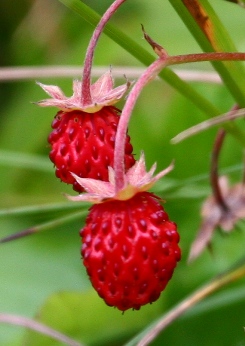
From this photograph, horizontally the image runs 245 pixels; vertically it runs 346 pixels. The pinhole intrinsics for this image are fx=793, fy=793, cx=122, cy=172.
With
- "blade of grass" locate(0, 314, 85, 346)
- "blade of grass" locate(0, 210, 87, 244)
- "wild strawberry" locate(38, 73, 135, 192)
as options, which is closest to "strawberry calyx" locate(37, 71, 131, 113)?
"wild strawberry" locate(38, 73, 135, 192)

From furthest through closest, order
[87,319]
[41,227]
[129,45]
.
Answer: [87,319], [41,227], [129,45]

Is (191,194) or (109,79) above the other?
(109,79)

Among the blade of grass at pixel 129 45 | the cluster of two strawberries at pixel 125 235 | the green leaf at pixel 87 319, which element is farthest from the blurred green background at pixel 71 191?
the cluster of two strawberries at pixel 125 235

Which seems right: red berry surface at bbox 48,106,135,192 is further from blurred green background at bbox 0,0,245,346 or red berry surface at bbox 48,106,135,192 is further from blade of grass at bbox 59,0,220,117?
blurred green background at bbox 0,0,245,346

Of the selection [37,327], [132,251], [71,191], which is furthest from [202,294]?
[71,191]

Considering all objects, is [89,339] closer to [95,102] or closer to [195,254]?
[195,254]

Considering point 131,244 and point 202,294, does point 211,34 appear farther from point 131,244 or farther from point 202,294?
point 202,294

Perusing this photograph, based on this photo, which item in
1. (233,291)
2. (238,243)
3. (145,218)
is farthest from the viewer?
(238,243)

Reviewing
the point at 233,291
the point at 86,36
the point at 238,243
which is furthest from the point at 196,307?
the point at 86,36
